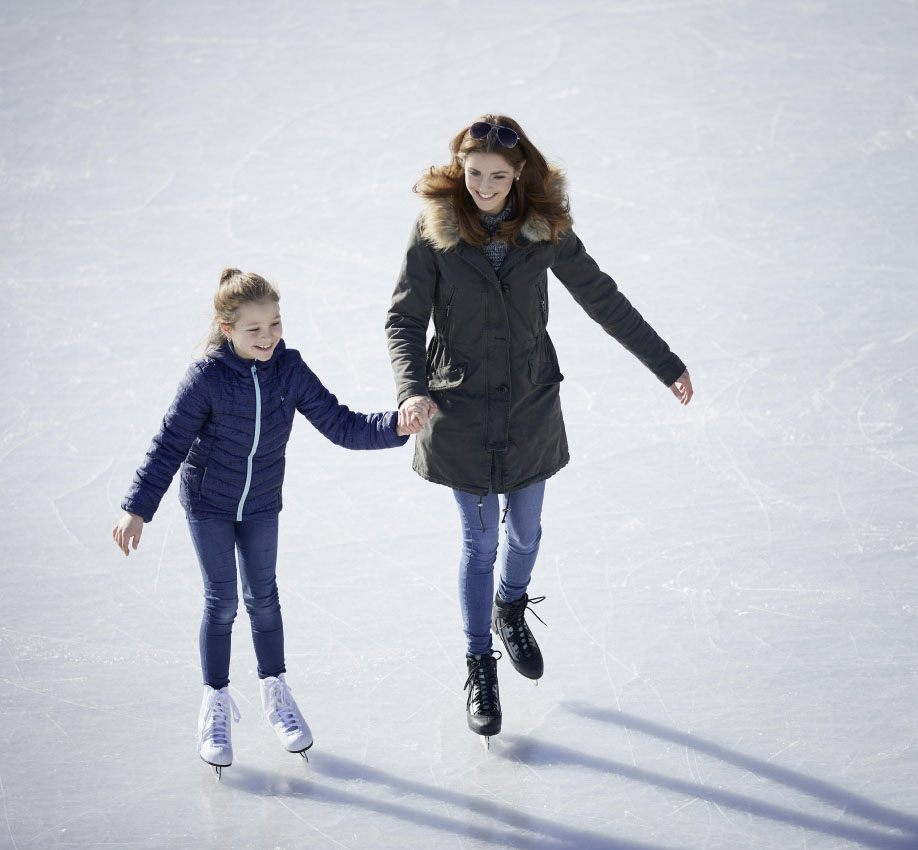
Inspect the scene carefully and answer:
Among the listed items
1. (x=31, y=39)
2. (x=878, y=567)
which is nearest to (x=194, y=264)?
(x=31, y=39)

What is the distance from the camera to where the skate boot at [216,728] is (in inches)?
130

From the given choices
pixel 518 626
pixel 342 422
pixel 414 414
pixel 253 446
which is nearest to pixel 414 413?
pixel 414 414

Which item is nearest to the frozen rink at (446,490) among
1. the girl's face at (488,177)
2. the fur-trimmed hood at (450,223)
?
the fur-trimmed hood at (450,223)

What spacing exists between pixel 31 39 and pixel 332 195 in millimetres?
3036

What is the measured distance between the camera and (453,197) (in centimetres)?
339

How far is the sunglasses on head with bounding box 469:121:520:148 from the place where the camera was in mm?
3268

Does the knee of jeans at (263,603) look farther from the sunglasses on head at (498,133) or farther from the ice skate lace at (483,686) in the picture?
the sunglasses on head at (498,133)

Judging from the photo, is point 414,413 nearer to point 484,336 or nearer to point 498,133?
point 484,336

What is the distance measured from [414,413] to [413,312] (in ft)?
1.03

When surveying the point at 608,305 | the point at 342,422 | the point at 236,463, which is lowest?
the point at 236,463

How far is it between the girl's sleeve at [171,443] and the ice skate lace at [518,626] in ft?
3.69

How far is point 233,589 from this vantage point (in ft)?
11.1

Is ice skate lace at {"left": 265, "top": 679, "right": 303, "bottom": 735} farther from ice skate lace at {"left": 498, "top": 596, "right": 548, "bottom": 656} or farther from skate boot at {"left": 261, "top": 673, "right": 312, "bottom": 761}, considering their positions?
ice skate lace at {"left": 498, "top": 596, "right": 548, "bottom": 656}

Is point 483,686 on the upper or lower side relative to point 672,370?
lower
